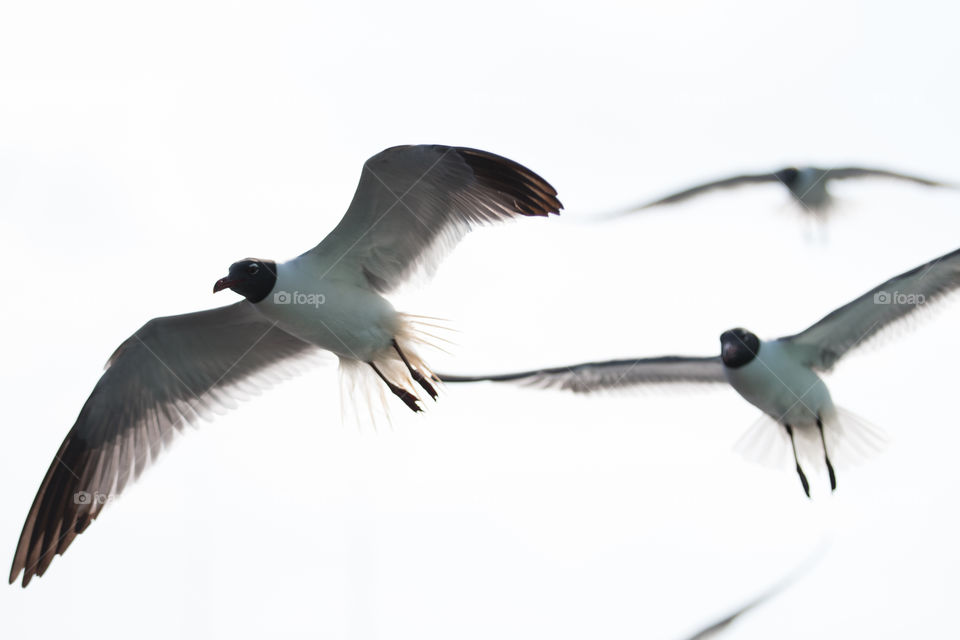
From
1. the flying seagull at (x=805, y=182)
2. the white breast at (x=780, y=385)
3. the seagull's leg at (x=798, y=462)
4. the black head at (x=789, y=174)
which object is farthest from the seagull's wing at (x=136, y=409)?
the black head at (x=789, y=174)

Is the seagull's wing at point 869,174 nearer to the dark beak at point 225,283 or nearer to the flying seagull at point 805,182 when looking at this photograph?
the flying seagull at point 805,182

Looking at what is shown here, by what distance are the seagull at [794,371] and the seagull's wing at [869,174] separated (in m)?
0.63

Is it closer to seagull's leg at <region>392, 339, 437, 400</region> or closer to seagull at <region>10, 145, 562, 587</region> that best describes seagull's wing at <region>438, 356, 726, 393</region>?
seagull's leg at <region>392, 339, 437, 400</region>

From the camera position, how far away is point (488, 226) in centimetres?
662

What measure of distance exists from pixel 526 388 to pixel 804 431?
1788 mm

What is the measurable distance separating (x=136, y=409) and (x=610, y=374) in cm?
298

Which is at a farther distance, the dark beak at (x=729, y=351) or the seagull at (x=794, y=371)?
the dark beak at (x=729, y=351)

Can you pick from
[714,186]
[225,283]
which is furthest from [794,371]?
[225,283]

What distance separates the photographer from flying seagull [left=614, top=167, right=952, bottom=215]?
23.8 feet

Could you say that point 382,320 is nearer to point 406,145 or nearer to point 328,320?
point 328,320

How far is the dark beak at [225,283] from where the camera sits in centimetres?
676

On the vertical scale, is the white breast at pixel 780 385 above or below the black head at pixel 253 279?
below

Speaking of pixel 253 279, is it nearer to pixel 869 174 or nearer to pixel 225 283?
pixel 225 283

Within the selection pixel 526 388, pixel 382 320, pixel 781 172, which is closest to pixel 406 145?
pixel 382 320
